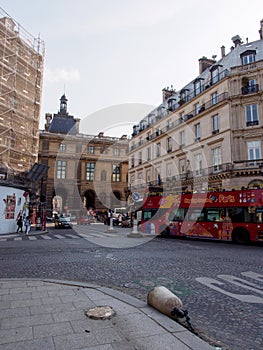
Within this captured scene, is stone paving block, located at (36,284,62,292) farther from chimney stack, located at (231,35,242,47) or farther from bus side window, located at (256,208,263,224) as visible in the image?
chimney stack, located at (231,35,242,47)

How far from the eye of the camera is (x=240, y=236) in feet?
52.5

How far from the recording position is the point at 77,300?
14.6 ft

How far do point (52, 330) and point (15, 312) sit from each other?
938 millimetres

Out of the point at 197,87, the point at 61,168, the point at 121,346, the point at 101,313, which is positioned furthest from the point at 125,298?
the point at 61,168

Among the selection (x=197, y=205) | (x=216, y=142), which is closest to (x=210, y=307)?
(x=197, y=205)

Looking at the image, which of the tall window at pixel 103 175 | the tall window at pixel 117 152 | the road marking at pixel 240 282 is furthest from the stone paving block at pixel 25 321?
the tall window at pixel 117 152

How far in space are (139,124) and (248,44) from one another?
22.4 m

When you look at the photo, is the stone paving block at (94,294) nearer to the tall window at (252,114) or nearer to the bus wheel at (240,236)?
the bus wheel at (240,236)

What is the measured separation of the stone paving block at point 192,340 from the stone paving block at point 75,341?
1017mm

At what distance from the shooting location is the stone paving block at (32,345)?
9.50ft

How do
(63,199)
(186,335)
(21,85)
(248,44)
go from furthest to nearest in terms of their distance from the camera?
(63,199)
(248,44)
(21,85)
(186,335)

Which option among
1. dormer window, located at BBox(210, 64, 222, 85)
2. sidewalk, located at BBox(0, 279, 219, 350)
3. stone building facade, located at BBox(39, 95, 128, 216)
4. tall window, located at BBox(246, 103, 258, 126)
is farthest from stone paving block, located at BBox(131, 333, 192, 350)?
stone building facade, located at BBox(39, 95, 128, 216)

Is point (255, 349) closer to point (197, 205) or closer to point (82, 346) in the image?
point (82, 346)

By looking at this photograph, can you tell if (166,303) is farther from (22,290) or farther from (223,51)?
(223,51)
